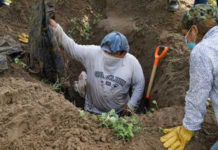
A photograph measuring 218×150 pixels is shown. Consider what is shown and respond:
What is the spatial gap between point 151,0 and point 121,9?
71 centimetres

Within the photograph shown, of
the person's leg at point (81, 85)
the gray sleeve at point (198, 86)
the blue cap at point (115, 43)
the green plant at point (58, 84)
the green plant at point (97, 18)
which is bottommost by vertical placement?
the person's leg at point (81, 85)

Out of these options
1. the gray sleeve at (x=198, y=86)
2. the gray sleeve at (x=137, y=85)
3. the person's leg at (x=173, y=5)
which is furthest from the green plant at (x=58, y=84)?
the person's leg at (x=173, y=5)

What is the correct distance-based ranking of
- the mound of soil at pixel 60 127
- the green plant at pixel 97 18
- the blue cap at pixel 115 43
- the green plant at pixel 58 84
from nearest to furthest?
the mound of soil at pixel 60 127
the green plant at pixel 58 84
the blue cap at pixel 115 43
the green plant at pixel 97 18

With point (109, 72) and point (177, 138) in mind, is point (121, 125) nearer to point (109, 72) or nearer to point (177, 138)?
point (177, 138)

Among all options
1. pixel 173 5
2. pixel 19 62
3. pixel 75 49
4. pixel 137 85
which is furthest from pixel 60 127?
pixel 173 5

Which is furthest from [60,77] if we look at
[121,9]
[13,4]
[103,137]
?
[121,9]

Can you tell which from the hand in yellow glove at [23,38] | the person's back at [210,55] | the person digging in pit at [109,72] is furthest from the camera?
the hand in yellow glove at [23,38]

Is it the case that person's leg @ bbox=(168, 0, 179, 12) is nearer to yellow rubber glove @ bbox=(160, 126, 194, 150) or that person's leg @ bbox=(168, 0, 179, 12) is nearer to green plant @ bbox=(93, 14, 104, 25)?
green plant @ bbox=(93, 14, 104, 25)

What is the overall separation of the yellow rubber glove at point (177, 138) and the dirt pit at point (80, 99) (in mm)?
71

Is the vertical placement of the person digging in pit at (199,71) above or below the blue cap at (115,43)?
above

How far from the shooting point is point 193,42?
209 centimetres

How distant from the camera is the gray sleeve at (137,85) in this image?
3.72 meters

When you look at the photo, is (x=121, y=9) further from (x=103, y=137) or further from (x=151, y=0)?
(x=103, y=137)

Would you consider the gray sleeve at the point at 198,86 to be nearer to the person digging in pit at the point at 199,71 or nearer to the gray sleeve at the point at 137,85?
the person digging in pit at the point at 199,71
